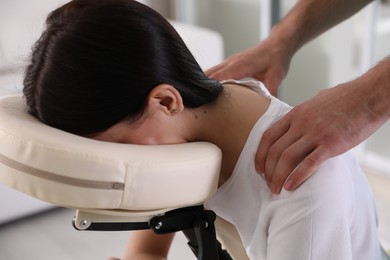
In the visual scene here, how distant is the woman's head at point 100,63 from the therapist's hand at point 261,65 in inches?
15.6

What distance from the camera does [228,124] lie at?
104 cm

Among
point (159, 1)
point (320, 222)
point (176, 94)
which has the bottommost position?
point (159, 1)

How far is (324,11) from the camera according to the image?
1510mm

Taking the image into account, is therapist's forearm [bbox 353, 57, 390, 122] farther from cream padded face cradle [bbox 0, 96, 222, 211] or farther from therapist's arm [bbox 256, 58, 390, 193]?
cream padded face cradle [bbox 0, 96, 222, 211]

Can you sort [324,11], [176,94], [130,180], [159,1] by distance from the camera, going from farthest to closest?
1. [159,1]
2. [324,11]
3. [176,94]
4. [130,180]

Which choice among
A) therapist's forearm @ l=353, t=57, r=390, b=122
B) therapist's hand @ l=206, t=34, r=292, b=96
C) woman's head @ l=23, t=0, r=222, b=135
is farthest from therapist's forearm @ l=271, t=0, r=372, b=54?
woman's head @ l=23, t=0, r=222, b=135

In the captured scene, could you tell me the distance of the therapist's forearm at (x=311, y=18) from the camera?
58.0 inches

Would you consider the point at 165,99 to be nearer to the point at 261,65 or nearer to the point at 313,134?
the point at 313,134

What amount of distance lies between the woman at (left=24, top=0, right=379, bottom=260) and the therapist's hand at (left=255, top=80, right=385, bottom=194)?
0.02 m

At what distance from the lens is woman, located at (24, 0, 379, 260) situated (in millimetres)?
913

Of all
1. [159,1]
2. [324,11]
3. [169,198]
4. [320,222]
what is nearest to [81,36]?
[169,198]

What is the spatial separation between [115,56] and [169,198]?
220 mm

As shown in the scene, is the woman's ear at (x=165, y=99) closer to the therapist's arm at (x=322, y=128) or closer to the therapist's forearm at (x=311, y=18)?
the therapist's arm at (x=322, y=128)

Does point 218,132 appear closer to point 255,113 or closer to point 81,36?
point 255,113
